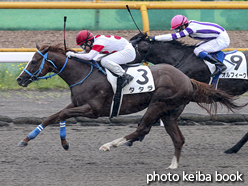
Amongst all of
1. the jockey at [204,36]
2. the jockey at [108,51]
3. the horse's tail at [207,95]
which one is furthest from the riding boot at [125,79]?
the jockey at [204,36]

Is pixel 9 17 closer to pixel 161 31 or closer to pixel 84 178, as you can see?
pixel 161 31

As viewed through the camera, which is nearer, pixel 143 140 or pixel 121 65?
pixel 121 65

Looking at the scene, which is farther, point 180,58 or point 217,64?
point 180,58

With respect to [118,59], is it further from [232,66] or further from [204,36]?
[232,66]

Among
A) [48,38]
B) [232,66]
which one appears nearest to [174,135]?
[232,66]

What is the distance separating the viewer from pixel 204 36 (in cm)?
644

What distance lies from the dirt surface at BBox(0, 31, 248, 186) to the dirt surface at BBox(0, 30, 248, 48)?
10.1ft

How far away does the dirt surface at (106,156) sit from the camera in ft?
15.1

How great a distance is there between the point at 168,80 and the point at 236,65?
65.2 inches

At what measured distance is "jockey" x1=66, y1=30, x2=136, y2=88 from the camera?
5.25 meters

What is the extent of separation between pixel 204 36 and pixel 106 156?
2.30m

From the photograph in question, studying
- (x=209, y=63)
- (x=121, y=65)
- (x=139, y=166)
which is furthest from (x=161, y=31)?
(x=139, y=166)

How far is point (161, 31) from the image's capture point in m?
10.4

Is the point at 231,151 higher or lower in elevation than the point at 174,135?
lower
